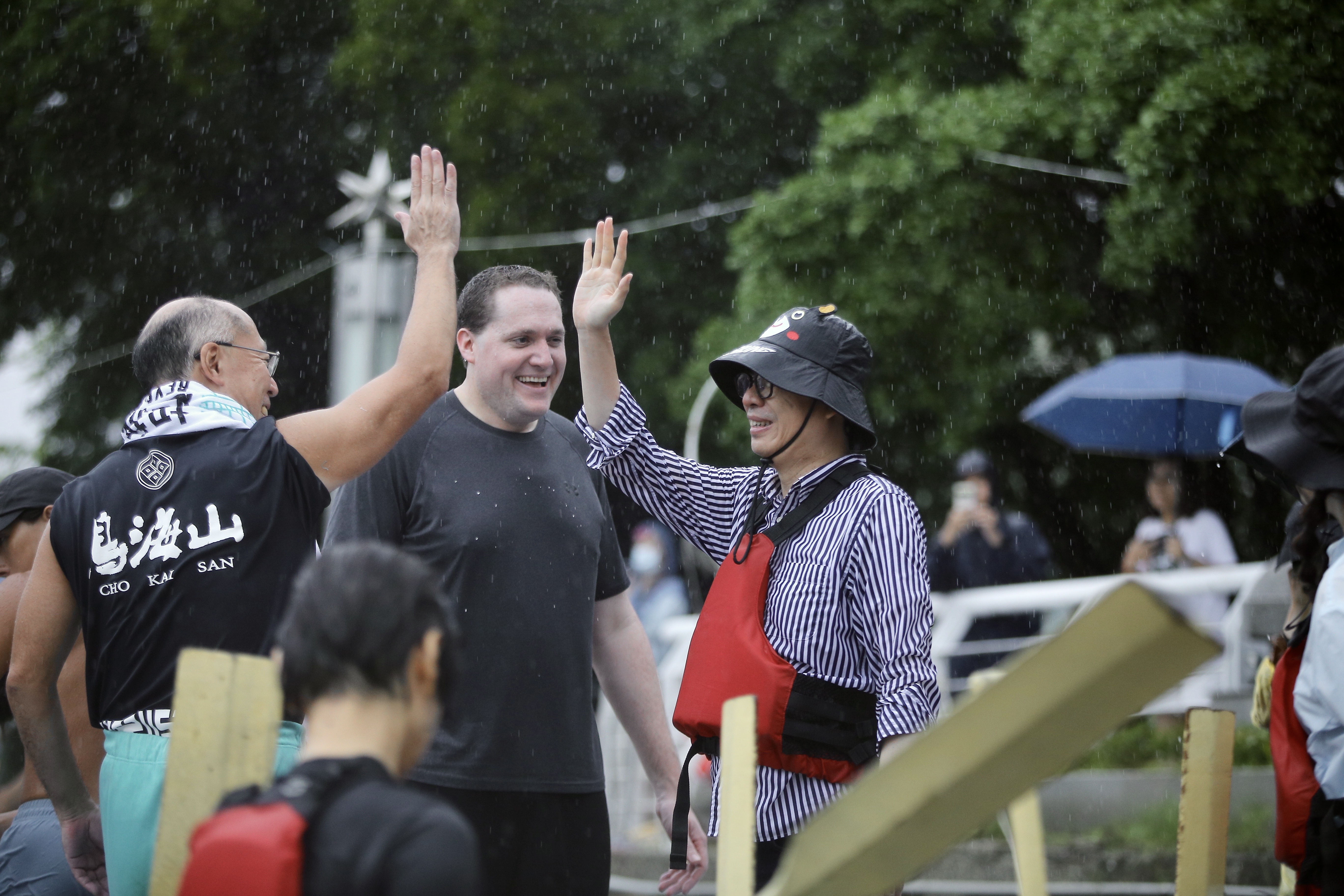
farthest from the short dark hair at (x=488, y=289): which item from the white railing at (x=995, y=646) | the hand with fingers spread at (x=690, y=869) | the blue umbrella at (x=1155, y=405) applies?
the blue umbrella at (x=1155, y=405)

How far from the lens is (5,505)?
427 centimetres

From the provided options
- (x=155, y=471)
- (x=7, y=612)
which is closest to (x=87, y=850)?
(x=7, y=612)

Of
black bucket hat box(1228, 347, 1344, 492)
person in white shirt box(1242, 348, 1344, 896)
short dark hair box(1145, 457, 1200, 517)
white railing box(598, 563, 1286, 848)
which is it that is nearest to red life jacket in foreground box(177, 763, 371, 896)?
person in white shirt box(1242, 348, 1344, 896)

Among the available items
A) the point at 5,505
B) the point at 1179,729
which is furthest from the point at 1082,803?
the point at 5,505

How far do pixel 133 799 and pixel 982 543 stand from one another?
7.04 meters

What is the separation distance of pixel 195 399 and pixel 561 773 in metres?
1.27

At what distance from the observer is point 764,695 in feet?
10.3

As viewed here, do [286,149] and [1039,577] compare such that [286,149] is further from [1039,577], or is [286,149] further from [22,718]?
[22,718]

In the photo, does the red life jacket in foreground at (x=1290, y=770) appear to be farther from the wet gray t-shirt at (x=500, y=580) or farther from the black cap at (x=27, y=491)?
the black cap at (x=27, y=491)

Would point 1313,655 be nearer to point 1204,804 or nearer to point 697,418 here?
point 1204,804

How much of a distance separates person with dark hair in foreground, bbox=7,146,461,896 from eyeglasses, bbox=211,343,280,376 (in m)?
0.13

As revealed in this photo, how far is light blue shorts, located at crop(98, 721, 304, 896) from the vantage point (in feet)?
10.0

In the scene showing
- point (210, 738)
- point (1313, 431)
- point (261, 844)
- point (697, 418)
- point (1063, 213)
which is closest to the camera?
point (261, 844)

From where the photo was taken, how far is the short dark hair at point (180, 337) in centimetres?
342
